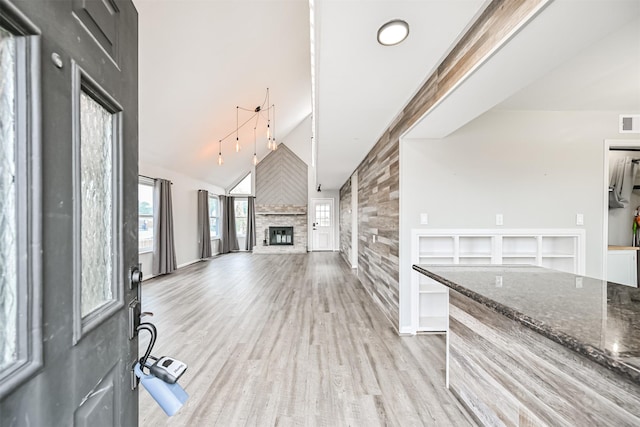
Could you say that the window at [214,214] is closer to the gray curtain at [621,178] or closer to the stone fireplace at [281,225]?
the stone fireplace at [281,225]

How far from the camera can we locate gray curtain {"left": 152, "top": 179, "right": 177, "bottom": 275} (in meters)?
5.69

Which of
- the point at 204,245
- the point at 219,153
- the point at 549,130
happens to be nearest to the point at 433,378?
the point at 549,130

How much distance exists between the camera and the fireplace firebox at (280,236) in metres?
9.84

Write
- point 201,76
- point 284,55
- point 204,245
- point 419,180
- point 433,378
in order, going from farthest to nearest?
point 204,245
point 284,55
point 201,76
point 419,180
point 433,378

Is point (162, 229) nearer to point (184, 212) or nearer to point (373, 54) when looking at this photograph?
point (184, 212)

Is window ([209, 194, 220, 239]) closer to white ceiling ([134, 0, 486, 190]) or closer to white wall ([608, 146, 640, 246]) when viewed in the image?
white ceiling ([134, 0, 486, 190])

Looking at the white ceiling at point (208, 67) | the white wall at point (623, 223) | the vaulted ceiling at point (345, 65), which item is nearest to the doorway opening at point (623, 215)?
the white wall at point (623, 223)

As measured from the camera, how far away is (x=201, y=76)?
386 cm

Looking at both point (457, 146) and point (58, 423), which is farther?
point (457, 146)

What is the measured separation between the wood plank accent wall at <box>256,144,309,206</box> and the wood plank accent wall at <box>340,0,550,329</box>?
4706mm

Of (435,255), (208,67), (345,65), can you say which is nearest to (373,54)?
(345,65)

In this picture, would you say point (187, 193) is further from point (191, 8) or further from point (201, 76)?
point (191, 8)

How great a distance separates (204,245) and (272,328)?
18.1ft

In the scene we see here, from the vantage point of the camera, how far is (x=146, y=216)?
18.8ft
